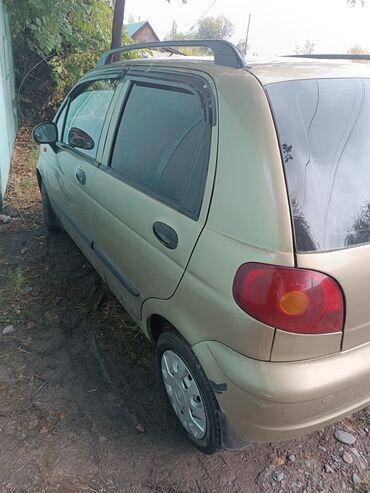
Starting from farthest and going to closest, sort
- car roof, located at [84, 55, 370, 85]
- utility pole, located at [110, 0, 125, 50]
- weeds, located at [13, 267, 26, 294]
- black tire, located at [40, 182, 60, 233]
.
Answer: utility pole, located at [110, 0, 125, 50]
black tire, located at [40, 182, 60, 233]
weeds, located at [13, 267, 26, 294]
car roof, located at [84, 55, 370, 85]

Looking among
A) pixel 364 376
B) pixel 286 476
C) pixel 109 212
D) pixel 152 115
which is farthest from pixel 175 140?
pixel 286 476

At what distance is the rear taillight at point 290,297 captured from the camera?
1.42 m

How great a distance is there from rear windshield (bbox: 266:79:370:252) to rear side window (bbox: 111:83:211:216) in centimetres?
35

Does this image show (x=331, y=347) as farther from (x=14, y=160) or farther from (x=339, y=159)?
(x=14, y=160)

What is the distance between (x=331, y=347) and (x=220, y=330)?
0.40 m

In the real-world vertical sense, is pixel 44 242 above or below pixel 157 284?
below

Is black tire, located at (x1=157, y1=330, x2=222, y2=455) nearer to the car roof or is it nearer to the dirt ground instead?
the dirt ground

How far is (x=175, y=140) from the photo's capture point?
204 centimetres

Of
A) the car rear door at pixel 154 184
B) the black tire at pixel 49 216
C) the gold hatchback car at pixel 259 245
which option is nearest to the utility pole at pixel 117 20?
the black tire at pixel 49 216

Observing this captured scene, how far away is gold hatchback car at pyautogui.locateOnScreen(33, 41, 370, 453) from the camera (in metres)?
1.46

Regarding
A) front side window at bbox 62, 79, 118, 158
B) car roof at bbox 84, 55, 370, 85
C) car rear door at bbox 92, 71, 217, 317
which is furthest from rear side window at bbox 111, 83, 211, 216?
front side window at bbox 62, 79, 118, 158

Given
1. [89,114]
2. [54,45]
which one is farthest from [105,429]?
[54,45]

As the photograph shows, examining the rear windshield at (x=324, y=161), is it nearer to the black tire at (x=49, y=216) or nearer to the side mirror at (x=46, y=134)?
the side mirror at (x=46, y=134)

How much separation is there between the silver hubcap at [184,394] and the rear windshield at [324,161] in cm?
86
